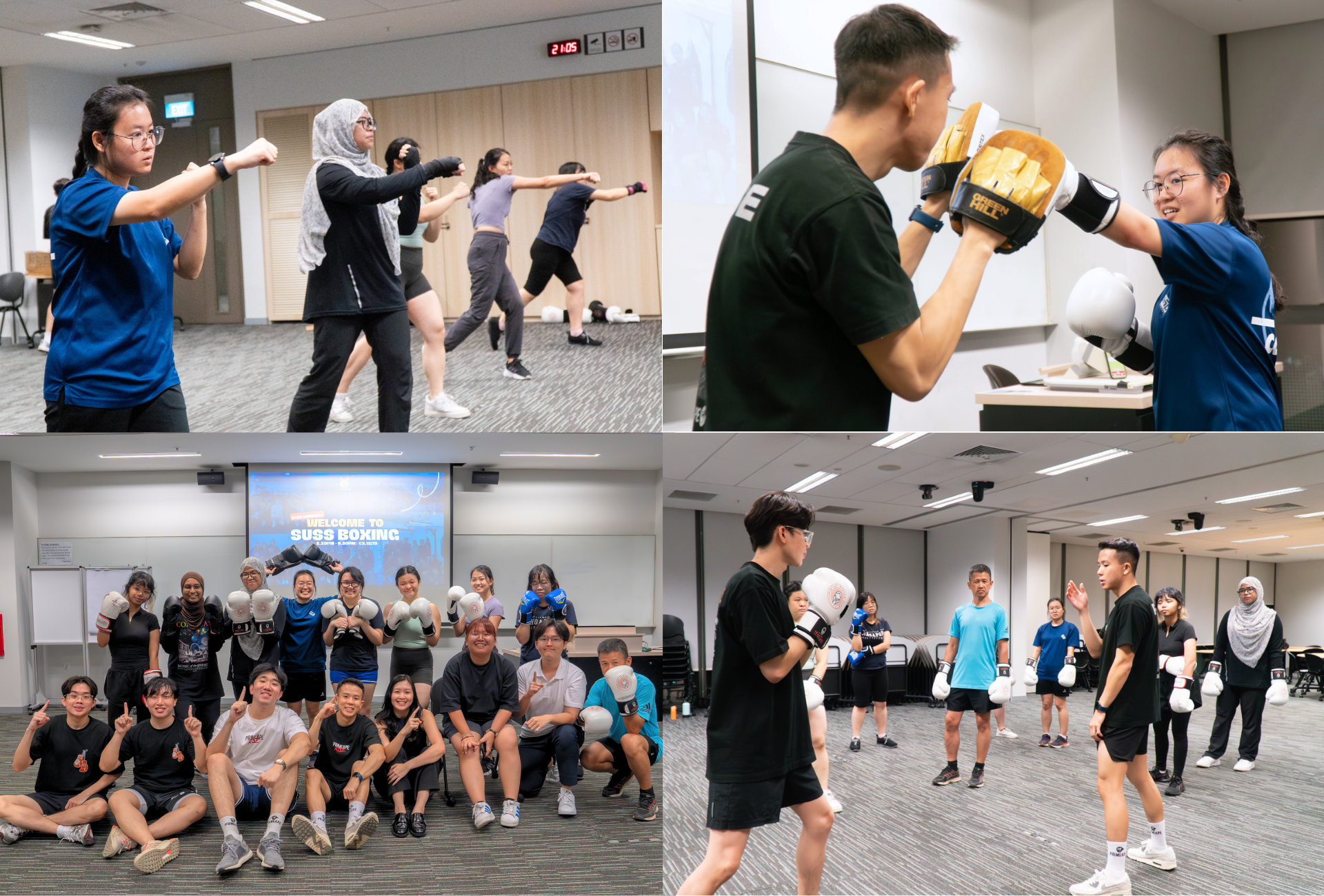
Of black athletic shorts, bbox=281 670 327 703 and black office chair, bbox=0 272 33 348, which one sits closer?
black office chair, bbox=0 272 33 348

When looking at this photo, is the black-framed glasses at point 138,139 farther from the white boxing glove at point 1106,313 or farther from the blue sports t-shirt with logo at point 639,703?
the white boxing glove at point 1106,313

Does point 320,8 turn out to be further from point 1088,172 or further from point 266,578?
point 1088,172

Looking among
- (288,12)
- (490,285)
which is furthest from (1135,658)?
(288,12)

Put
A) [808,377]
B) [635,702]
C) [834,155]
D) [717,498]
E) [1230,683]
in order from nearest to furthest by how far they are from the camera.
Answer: [834,155] < [808,377] < [717,498] < [1230,683] < [635,702]

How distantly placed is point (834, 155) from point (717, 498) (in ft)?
4.25

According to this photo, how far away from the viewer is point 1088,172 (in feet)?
8.52

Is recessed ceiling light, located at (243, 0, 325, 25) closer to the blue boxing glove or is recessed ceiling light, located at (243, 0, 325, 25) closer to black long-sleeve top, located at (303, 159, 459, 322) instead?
black long-sleeve top, located at (303, 159, 459, 322)

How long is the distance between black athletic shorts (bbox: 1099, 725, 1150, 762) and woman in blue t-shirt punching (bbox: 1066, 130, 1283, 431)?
1.14 m

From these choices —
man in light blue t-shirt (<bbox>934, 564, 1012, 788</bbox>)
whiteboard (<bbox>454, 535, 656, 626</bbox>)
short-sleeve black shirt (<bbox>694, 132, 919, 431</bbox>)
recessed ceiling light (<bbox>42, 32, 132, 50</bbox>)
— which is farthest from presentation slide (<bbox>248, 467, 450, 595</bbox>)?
man in light blue t-shirt (<bbox>934, 564, 1012, 788</bbox>)

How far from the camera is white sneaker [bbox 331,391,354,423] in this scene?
2945 mm

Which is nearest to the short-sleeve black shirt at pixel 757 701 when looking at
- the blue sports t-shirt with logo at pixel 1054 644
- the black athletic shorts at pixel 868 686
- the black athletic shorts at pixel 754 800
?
the black athletic shorts at pixel 754 800

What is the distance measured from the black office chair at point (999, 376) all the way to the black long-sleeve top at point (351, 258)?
5.94 feet

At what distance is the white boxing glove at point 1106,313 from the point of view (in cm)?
247

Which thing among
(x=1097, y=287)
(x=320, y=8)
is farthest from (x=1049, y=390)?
(x=320, y=8)
